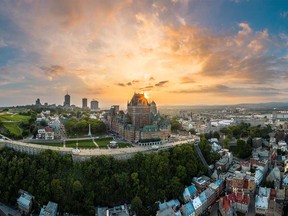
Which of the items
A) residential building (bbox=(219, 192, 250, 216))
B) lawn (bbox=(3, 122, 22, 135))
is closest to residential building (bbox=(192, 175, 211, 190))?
residential building (bbox=(219, 192, 250, 216))

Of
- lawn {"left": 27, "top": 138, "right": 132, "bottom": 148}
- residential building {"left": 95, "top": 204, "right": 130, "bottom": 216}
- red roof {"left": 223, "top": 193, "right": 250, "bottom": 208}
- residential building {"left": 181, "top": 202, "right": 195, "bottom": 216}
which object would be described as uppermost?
lawn {"left": 27, "top": 138, "right": 132, "bottom": 148}

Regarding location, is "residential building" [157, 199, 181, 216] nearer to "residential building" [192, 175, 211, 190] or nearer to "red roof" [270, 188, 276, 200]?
"residential building" [192, 175, 211, 190]

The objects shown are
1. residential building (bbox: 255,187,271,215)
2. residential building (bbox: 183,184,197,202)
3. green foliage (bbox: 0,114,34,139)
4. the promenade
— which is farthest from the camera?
green foliage (bbox: 0,114,34,139)

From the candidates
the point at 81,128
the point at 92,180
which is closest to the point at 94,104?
the point at 81,128

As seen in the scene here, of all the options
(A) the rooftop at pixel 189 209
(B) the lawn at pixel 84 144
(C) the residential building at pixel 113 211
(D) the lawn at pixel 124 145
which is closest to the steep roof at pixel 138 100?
(D) the lawn at pixel 124 145

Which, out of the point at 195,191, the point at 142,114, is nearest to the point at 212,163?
the point at 195,191

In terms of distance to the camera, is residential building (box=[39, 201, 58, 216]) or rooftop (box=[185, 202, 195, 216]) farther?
residential building (box=[39, 201, 58, 216])

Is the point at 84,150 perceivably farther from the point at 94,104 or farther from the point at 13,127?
the point at 94,104
